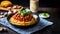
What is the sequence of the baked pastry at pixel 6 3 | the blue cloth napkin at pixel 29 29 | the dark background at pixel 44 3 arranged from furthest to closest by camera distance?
1. the dark background at pixel 44 3
2. the baked pastry at pixel 6 3
3. the blue cloth napkin at pixel 29 29

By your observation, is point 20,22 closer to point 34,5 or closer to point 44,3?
point 34,5

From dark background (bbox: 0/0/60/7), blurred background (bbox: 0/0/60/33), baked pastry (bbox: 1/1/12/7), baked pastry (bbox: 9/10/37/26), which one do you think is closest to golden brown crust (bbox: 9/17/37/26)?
baked pastry (bbox: 9/10/37/26)

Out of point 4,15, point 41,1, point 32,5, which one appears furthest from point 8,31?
point 41,1

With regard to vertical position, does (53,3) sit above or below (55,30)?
above

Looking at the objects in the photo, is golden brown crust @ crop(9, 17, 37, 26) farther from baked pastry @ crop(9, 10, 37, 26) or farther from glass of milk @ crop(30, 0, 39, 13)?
glass of milk @ crop(30, 0, 39, 13)

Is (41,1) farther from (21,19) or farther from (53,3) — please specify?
(21,19)

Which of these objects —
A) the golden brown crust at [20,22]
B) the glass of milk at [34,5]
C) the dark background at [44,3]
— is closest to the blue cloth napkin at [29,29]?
the golden brown crust at [20,22]

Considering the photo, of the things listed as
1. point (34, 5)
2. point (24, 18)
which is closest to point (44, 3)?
point (34, 5)

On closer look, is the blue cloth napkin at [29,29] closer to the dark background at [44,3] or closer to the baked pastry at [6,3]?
the baked pastry at [6,3]
